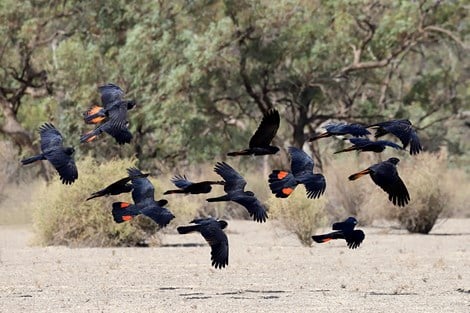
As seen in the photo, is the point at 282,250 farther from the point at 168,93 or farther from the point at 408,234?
the point at 168,93

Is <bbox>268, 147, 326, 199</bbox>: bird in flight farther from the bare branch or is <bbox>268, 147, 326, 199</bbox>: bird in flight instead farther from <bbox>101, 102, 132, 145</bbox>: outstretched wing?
the bare branch

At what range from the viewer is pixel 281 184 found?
12.7 meters

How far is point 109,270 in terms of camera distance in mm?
18891

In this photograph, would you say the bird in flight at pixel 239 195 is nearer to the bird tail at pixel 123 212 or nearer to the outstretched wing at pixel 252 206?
the outstretched wing at pixel 252 206

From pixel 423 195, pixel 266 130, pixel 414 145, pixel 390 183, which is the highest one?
pixel 423 195

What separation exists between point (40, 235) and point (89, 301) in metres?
10.4

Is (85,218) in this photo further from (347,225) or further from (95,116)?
(95,116)

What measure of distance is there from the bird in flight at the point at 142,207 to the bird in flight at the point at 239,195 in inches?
35.5

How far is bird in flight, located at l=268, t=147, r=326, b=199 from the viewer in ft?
41.4

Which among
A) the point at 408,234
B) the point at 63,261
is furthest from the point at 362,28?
the point at 63,261

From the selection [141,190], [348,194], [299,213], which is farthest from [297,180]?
Answer: [348,194]

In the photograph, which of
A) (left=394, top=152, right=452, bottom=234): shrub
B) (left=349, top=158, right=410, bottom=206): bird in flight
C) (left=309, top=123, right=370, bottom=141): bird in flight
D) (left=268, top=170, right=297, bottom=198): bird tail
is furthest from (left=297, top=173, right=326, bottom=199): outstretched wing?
(left=394, top=152, right=452, bottom=234): shrub

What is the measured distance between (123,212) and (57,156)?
1.15 meters

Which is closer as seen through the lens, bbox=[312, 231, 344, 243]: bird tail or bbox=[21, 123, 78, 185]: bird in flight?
bbox=[21, 123, 78, 185]: bird in flight
